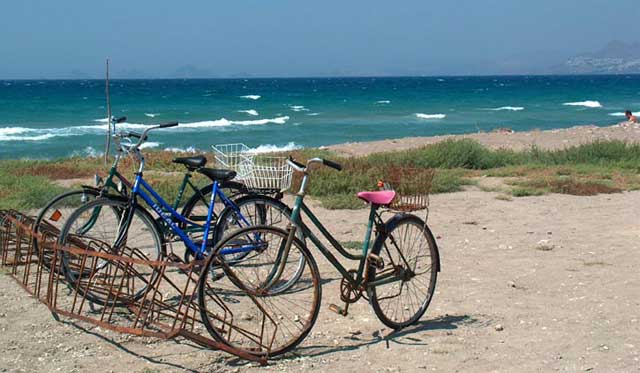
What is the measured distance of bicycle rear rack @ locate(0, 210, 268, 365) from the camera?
4754 mm

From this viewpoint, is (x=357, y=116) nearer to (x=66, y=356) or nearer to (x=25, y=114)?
(x=25, y=114)

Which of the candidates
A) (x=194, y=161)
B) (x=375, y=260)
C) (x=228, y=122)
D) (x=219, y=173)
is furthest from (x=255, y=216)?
(x=228, y=122)

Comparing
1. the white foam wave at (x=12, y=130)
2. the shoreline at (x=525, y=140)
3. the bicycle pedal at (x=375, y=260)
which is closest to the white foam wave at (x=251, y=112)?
the white foam wave at (x=12, y=130)

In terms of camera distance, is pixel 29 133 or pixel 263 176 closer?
pixel 263 176

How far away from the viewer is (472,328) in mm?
5500

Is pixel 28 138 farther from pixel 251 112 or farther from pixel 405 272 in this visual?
pixel 405 272

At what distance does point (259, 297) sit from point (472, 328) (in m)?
1.62

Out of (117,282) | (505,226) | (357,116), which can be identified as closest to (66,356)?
(117,282)

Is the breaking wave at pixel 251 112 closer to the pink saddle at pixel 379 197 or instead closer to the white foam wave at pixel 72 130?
the white foam wave at pixel 72 130

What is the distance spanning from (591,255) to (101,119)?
144 feet

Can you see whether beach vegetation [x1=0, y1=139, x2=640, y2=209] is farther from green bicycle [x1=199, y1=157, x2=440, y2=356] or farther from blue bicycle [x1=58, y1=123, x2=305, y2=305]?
green bicycle [x1=199, y1=157, x2=440, y2=356]

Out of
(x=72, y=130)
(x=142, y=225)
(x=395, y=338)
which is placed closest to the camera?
(x=395, y=338)

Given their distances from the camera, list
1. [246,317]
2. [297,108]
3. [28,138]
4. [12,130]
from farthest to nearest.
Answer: [297,108], [12,130], [28,138], [246,317]

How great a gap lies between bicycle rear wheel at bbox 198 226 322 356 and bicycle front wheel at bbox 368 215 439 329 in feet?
1.67
